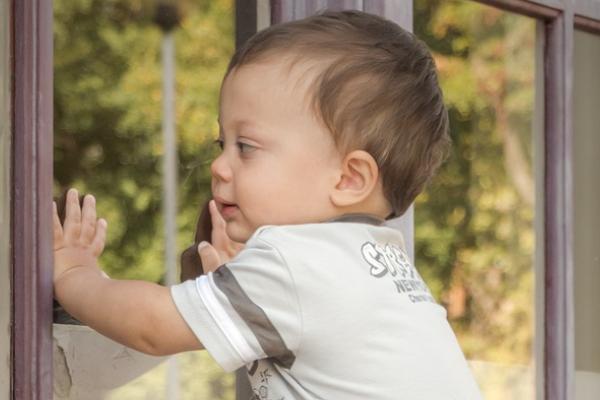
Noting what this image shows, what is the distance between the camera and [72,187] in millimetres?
1562

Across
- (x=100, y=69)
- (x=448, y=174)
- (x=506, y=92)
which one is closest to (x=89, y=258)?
(x=100, y=69)

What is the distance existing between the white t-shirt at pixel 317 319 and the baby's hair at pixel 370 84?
10 centimetres

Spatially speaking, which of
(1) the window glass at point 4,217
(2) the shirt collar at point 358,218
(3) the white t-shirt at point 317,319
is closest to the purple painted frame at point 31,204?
(1) the window glass at point 4,217

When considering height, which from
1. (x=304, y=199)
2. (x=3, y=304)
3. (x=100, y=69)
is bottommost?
(x=3, y=304)

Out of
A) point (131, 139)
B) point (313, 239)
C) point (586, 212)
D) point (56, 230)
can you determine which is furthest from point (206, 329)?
point (586, 212)

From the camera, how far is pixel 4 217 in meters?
1.50

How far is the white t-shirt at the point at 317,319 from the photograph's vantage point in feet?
4.52

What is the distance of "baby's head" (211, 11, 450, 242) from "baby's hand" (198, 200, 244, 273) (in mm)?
176

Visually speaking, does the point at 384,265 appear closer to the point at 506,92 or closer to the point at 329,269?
the point at 329,269

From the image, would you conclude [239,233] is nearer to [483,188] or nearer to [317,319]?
[317,319]

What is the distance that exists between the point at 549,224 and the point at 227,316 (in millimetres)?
1047

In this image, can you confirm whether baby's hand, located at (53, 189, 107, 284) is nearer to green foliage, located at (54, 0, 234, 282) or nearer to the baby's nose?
green foliage, located at (54, 0, 234, 282)

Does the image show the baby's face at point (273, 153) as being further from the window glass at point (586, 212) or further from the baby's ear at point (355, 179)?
the window glass at point (586, 212)

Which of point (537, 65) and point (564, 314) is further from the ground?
point (537, 65)
